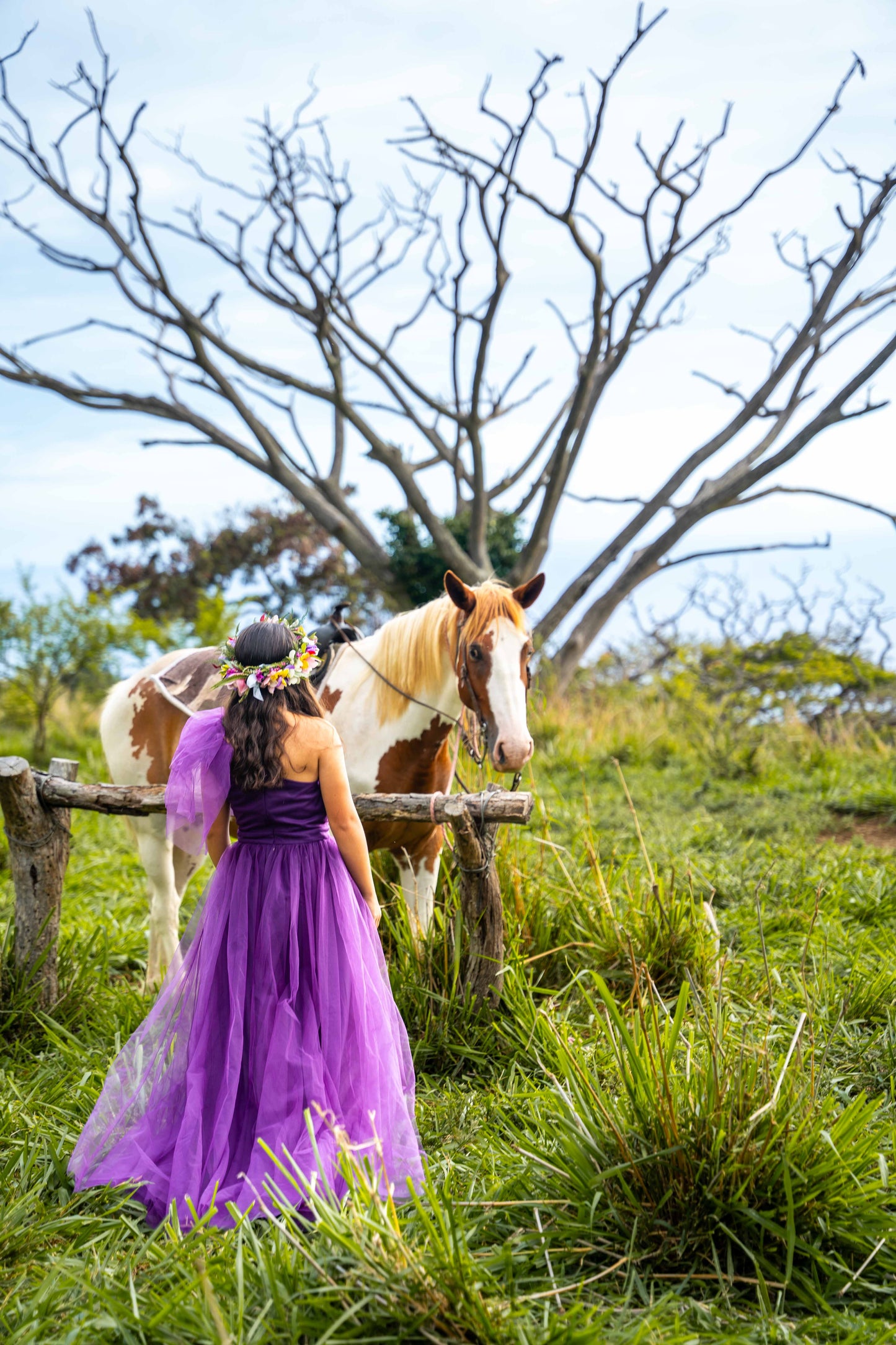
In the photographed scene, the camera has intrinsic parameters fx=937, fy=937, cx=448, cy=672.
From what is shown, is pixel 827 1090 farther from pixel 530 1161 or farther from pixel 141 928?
pixel 141 928

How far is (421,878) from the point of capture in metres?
3.84

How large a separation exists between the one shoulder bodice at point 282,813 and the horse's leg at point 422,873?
3.19ft

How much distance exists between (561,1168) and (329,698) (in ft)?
7.33

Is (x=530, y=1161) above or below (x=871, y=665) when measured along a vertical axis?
below

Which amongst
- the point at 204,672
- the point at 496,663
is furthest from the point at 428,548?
the point at 496,663

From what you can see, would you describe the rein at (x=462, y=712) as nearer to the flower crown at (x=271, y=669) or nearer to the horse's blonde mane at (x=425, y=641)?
the horse's blonde mane at (x=425, y=641)

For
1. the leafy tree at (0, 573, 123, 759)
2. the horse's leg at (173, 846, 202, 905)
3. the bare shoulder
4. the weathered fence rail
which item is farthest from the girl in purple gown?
the leafy tree at (0, 573, 123, 759)

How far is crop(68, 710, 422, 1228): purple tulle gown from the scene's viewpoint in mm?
2572

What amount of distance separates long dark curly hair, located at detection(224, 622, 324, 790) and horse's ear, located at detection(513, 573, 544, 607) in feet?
3.50

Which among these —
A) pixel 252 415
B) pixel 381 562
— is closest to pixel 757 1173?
pixel 381 562

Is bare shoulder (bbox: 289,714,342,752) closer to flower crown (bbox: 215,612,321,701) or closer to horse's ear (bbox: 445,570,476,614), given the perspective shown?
flower crown (bbox: 215,612,321,701)

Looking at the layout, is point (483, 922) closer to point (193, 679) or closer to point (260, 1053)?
point (260, 1053)

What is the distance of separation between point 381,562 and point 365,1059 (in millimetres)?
12218

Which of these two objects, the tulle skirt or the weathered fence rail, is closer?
the tulle skirt
